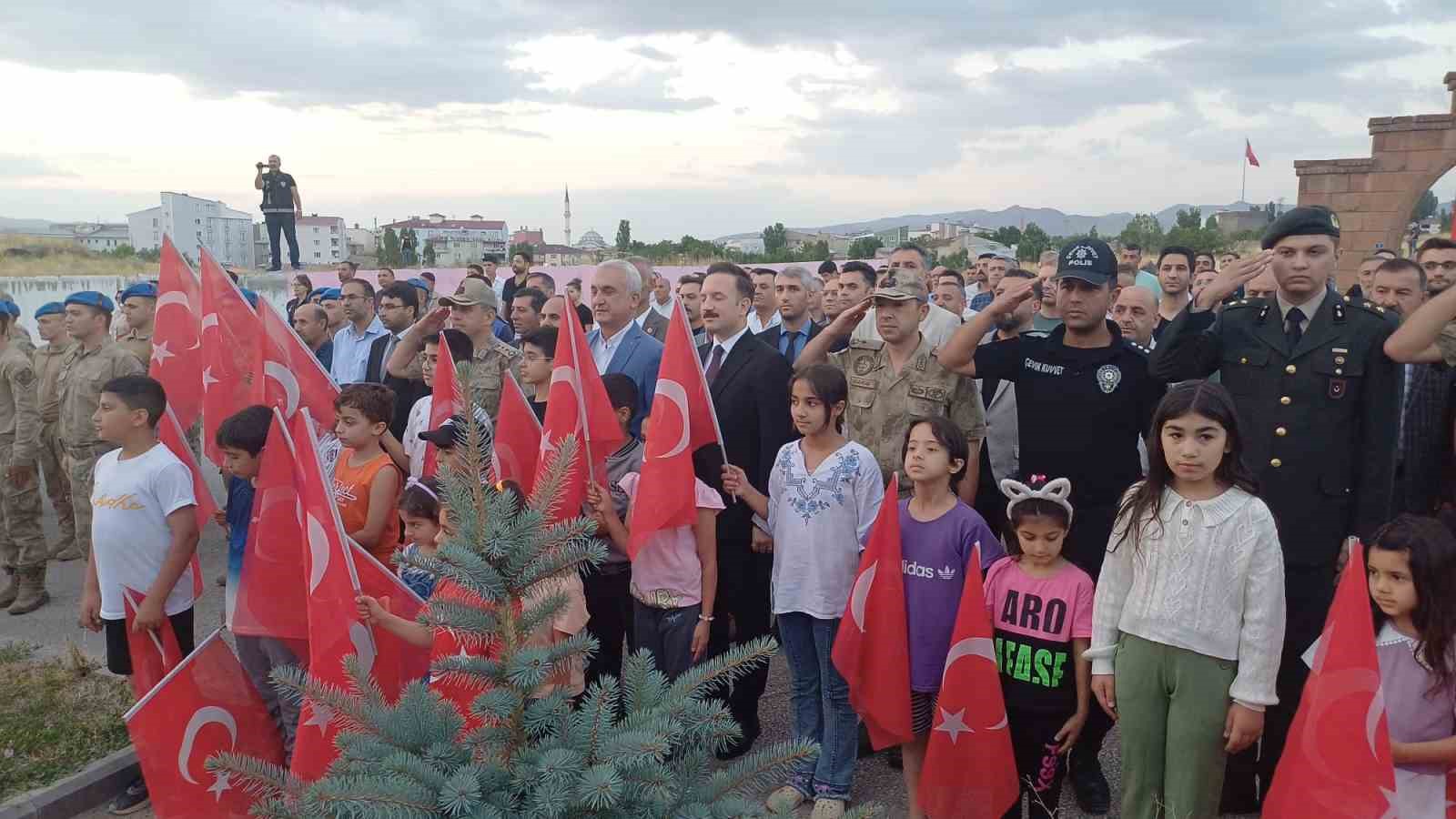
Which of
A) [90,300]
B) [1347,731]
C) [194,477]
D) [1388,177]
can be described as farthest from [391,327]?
[1388,177]

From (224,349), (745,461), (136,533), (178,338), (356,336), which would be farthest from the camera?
(356,336)

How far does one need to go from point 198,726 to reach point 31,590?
426 cm

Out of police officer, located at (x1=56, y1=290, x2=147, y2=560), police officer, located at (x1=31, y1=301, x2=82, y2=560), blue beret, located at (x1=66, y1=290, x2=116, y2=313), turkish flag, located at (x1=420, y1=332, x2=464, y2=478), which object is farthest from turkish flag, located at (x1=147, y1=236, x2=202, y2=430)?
turkish flag, located at (x1=420, y1=332, x2=464, y2=478)

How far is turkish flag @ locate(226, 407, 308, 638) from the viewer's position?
12.5ft

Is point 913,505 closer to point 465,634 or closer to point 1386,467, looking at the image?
point 1386,467

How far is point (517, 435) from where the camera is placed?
A: 15.6 ft

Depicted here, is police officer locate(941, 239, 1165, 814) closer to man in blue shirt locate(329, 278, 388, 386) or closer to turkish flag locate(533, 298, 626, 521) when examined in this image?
turkish flag locate(533, 298, 626, 521)

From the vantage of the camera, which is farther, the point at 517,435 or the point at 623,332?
the point at 623,332

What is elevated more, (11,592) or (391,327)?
(391,327)

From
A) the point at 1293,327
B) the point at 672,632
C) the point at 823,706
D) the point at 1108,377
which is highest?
the point at 1293,327

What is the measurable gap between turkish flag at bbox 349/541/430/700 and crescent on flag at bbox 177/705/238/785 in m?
0.72

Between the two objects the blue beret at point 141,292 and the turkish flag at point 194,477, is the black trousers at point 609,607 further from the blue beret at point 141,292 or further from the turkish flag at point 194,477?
the blue beret at point 141,292

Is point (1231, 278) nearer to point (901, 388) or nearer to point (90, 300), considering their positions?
point (901, 388)

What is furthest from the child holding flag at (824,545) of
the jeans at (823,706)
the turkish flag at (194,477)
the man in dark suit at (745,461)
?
the turkish flag at (194,477)
